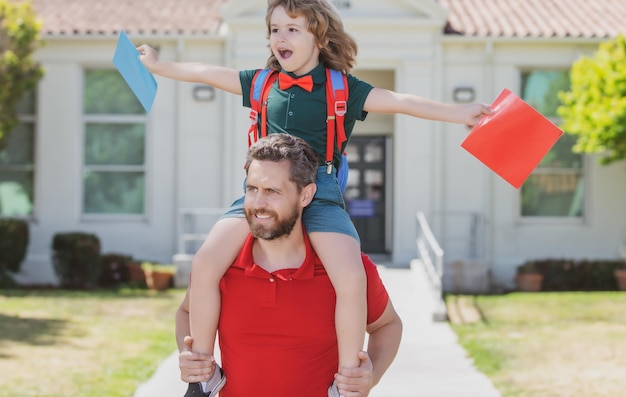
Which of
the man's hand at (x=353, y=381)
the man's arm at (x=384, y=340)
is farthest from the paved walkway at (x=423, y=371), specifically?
the man's hand at (x=353, y=381)

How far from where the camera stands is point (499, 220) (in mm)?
16141

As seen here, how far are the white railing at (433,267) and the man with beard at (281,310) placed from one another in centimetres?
813

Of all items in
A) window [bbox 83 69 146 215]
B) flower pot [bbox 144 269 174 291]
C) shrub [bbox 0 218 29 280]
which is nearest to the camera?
flower pot [bbox 144 269 174 291]

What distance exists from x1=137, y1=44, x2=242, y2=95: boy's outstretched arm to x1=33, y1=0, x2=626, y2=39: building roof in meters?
11.7

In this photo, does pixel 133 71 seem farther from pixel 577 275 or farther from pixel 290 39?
pixel 577 275

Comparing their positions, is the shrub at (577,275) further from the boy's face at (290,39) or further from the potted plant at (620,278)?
the boy's face at (290,39)

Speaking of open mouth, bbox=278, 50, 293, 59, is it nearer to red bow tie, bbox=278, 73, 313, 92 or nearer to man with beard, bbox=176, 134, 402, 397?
red bow tie, bbox=278, 73, 313, 92

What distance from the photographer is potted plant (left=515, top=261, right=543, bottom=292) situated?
49.4 feet

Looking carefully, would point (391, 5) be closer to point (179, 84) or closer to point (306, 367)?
point (179, 84)

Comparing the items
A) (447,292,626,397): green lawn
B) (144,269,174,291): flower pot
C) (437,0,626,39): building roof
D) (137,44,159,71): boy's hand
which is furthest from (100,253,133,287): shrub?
(137,44,159,71): boy's hand

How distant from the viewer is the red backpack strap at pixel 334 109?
4.07m

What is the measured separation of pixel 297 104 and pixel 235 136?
11.8 metres

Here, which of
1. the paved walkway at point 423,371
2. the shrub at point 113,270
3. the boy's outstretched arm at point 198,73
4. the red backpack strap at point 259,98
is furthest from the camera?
the shrub at point 113,270

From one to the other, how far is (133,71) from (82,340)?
6.33 metres
